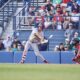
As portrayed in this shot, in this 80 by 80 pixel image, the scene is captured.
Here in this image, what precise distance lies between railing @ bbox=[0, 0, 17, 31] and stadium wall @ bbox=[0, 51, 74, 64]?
281 centimetres

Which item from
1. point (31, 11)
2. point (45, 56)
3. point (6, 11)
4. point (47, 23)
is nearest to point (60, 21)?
point (47, 23)

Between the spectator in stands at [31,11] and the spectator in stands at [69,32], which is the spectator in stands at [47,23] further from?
the spectator in stands at [31,11]

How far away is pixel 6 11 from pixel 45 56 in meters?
5.30

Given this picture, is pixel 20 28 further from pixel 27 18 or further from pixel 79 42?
pixel 79 42

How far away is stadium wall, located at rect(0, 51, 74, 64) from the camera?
19.0 metres

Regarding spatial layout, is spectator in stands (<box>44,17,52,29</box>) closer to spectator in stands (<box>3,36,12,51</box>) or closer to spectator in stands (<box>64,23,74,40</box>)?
spectator in stands (<box>64,23,74,40</box>)

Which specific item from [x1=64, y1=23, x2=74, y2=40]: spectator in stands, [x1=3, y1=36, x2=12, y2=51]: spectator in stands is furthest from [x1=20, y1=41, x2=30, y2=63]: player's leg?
[x1=64, y1=23, x2=74, y2=40]: spectator in stands

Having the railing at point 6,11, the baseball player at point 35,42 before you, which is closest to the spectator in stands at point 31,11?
the railing at point 6,11

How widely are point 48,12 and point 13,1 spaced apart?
12.0 feet

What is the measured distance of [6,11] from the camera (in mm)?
23734

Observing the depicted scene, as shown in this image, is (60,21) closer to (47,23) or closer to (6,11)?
(47,23)

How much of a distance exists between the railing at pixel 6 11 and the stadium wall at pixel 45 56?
281cm
